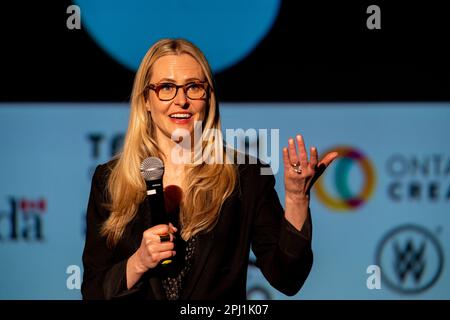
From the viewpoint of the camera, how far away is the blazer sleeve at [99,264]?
1850mm

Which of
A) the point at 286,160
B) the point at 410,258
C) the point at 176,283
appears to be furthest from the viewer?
the point at 410,258

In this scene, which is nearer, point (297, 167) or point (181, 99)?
point (297, 167)

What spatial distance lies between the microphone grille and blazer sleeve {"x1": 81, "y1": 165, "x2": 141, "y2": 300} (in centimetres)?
27

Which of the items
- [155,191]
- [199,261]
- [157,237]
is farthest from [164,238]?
[199,261]

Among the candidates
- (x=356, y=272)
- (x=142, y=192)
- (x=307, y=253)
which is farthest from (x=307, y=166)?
(x=356, y=272)

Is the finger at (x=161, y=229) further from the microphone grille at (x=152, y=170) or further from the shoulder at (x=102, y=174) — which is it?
the shoulder at (x=102, y=174)

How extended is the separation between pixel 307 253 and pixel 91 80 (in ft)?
7.01

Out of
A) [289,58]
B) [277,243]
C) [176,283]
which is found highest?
[289,58]

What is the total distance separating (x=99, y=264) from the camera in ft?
6.41

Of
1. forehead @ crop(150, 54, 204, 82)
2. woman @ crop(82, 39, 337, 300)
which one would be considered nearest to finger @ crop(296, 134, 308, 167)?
woman @ crop(82, 39, 337, 300)

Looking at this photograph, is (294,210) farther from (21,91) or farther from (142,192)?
(21,91)

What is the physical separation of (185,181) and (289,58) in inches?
70.2

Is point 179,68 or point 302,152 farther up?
point 179,68

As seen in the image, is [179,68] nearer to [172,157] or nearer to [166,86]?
[166,86]
